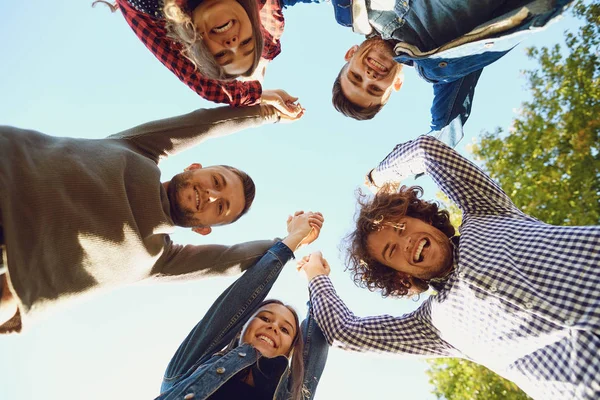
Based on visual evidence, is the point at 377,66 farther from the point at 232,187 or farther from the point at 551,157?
the point at 551,157

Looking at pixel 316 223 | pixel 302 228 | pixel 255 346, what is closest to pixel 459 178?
pixel 316 223

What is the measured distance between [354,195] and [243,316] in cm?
179

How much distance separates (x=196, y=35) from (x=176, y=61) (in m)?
0.79

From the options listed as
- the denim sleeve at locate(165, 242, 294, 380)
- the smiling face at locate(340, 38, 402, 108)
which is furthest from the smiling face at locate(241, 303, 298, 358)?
the smiling face at locate(340, 38, 402, 108)

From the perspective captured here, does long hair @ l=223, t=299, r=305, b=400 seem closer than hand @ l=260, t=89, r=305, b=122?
Yes

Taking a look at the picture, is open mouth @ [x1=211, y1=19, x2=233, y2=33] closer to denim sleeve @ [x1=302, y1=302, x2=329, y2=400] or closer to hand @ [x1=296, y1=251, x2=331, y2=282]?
hand @ [x1=296, y1=251, x2=331, y2=282]

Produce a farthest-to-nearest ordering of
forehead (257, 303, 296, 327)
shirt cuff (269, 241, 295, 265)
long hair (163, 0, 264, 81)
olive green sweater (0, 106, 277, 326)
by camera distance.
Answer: forehead (257, 303, 296, 327) < shirt cuff (269, 241, 295, 265) < long hair (163, 0, 264, 81) < olive green sweater (0, 106, 277, 326)

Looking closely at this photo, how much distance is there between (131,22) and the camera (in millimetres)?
3410

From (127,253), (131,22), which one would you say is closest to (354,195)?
(127,253)

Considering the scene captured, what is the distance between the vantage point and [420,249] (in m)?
3.40

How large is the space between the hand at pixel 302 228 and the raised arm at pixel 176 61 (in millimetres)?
1352

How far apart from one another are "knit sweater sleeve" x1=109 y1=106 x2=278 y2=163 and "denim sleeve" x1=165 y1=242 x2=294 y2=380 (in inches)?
52.7

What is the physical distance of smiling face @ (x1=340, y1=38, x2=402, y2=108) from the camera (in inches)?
155

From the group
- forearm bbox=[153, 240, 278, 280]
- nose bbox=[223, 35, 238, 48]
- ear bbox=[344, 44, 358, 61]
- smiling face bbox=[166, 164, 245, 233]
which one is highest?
ear bbox=[344, 44, 358, 61]
